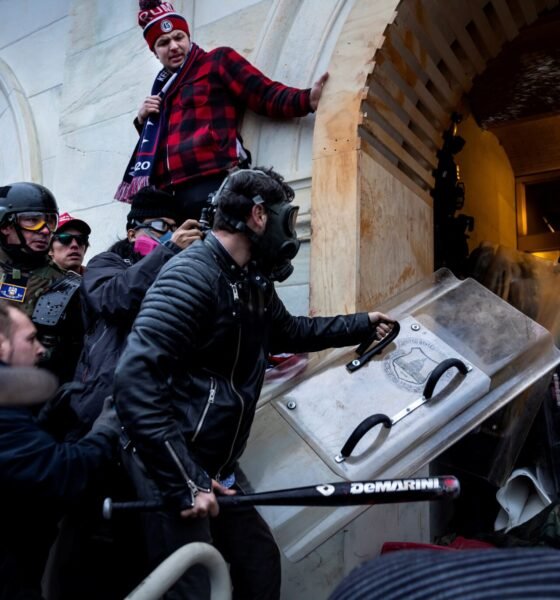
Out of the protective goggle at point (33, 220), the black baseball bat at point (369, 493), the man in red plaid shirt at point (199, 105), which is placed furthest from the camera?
the man in red plaid shirt at point (199, 105)

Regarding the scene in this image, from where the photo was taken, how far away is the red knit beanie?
4.24 meters

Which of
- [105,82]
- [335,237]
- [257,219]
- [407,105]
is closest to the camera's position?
[257,219]

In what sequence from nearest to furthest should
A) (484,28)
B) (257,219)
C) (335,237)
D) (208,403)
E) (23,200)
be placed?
1. (208,403)
2. (257,219)
3. (335,237)
4. (23,200)
5. (484,28)

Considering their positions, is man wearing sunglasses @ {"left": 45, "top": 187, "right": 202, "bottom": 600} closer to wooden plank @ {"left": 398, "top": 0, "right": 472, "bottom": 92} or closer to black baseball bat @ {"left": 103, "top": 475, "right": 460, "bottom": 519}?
black baseball bat @ {"left": 103, "top": 475, "right": 460, "bottom": 519}

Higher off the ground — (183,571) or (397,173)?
(397,173)

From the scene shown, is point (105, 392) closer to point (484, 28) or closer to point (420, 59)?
point (420, 59)

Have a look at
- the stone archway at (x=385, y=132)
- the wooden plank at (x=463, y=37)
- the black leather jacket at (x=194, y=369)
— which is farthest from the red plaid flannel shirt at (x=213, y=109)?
the black leather jacket at (x=194, y=369)

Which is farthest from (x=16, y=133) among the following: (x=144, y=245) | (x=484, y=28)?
(x=484, y=28)

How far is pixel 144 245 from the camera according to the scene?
326 centimetres

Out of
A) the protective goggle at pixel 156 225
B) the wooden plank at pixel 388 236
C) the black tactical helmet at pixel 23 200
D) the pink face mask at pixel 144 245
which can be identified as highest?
the black tactical helmet at pixel 23 200

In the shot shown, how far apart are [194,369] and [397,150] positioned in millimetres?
2303

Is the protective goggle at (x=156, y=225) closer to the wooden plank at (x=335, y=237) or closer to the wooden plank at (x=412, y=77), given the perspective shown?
the wooden plank at (x=335, y=237)

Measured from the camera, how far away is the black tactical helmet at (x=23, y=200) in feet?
12.1

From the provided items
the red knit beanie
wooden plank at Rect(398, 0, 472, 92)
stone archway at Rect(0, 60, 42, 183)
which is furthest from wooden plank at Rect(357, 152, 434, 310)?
stone archway at Rect(0, 60, 42, 183)
